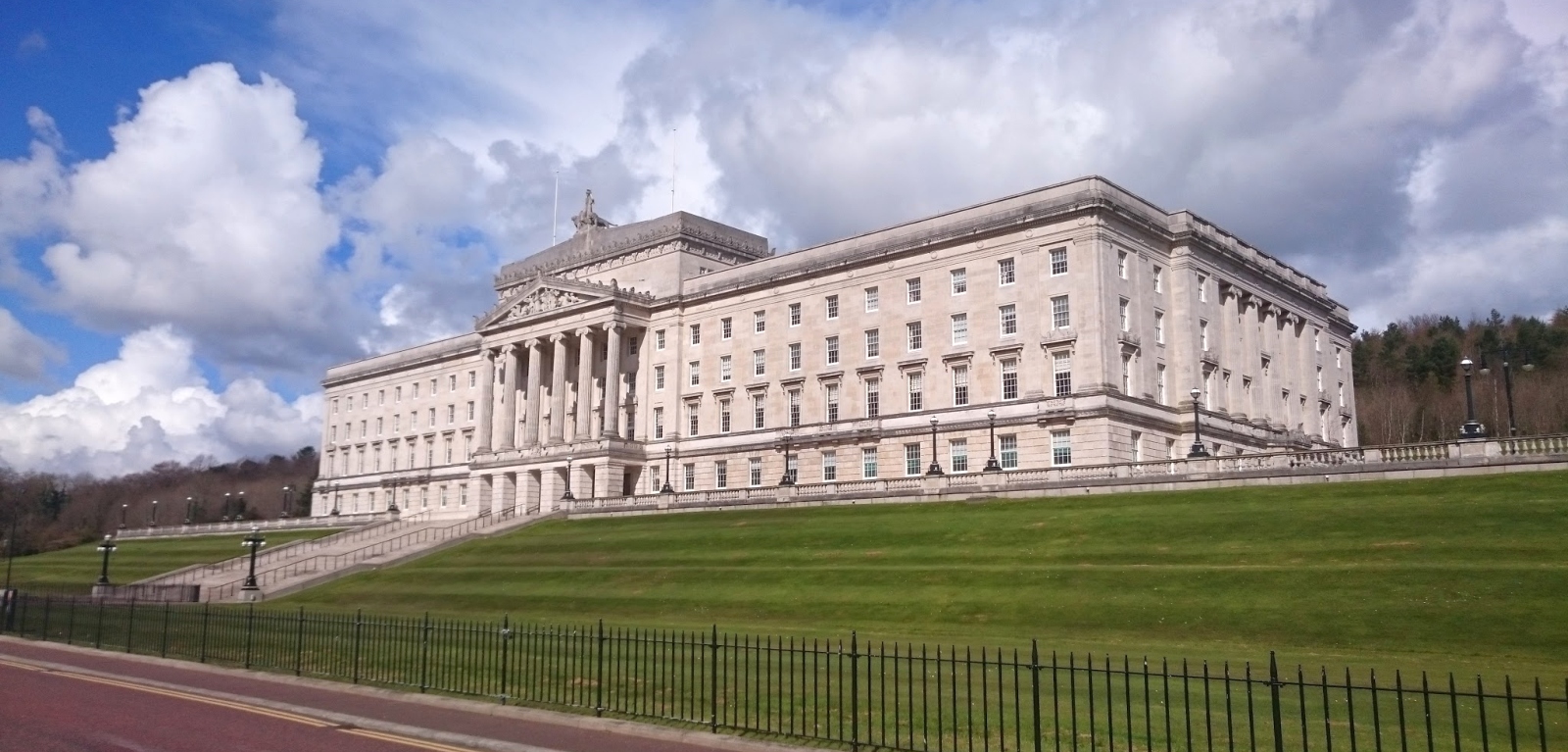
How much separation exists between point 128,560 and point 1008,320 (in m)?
64.9

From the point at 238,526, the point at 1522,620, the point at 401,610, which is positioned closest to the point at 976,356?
the point at 401,610

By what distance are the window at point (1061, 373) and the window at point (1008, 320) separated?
3306 mm

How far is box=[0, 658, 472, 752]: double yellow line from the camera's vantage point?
17078mm

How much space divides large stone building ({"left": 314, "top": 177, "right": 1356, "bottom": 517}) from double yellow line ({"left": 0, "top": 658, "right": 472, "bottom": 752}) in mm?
42833

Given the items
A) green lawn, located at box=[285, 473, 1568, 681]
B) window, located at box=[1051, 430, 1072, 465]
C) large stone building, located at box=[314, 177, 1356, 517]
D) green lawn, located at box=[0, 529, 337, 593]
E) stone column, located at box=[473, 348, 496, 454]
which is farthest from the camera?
stone column, located at box=[473, 348, 496, 454]

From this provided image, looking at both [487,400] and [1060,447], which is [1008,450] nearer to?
[1060,447]

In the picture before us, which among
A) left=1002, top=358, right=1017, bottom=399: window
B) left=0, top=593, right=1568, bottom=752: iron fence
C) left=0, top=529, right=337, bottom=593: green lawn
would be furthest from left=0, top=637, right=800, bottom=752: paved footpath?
left=1002, top=358, right=1017, bottom=399: window

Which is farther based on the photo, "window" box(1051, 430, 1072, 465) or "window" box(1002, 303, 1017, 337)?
"window" box(1002, 303, 1017, 337)

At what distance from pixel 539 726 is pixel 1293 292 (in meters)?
74.0

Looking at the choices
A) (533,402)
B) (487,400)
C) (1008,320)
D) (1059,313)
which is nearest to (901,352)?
(1008,320)

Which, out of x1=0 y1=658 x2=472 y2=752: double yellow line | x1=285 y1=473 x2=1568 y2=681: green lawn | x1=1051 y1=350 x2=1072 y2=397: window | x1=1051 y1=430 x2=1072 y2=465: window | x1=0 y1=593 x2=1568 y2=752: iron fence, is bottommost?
x1=0 y1=658 x2=472 y2=752: double yellow line

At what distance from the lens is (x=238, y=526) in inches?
3878

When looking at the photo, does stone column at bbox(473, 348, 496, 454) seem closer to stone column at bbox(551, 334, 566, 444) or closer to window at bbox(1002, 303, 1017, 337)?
stone column at bbox(551, 334, 566, 444)

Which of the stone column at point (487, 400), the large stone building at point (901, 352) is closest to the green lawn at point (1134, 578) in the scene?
the large stone building at point (901, 352)
